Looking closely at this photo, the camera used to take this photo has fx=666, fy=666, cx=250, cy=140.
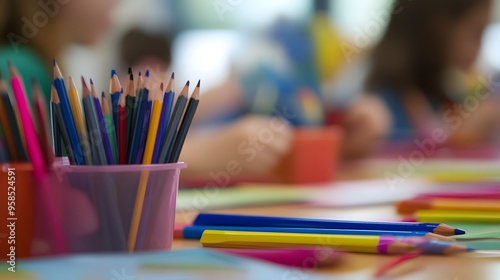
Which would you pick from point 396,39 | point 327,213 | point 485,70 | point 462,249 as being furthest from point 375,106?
point 462,249

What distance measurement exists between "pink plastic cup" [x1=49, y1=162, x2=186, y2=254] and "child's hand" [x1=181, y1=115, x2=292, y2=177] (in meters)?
0.60

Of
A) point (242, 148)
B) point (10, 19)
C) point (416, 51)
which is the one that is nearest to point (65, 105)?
point (242, 148)

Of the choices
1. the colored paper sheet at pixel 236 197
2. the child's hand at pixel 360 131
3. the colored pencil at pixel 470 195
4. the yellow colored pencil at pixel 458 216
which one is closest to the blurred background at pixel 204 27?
the child's hand at pixel 360 131

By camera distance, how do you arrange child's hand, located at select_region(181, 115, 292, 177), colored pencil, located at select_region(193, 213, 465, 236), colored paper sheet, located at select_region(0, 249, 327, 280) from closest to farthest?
colored paper sheet, located at select_region(0, 249, 327, 280) → colored pencil, located at select_region(193, 213, 465, 236) → child's hand, located at select_region(181, 115, 292, 177)

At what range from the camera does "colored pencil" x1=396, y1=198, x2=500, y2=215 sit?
1.79ft

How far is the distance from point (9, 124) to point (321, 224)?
20 centimetres

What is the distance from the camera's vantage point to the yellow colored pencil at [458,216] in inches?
19.5

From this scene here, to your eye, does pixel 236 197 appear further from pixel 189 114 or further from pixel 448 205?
pixel 189 114

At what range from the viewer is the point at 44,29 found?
1.21 metres

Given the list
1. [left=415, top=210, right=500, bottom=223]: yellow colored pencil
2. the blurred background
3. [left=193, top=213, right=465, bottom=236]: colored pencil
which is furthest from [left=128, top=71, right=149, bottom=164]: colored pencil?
the blurred background

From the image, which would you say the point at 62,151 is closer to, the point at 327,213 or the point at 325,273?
the point at 325,273

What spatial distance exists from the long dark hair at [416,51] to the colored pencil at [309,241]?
1519mm

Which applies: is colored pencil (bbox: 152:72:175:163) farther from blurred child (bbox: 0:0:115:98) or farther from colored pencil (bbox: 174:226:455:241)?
blurred child (bbox: 0:0:115:98)

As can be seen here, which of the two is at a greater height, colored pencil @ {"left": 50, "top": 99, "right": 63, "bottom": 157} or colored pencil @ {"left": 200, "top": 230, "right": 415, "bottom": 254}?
colored pencil @ {"left": 50, "top": 99, "right": 63, "bottom": 157}
